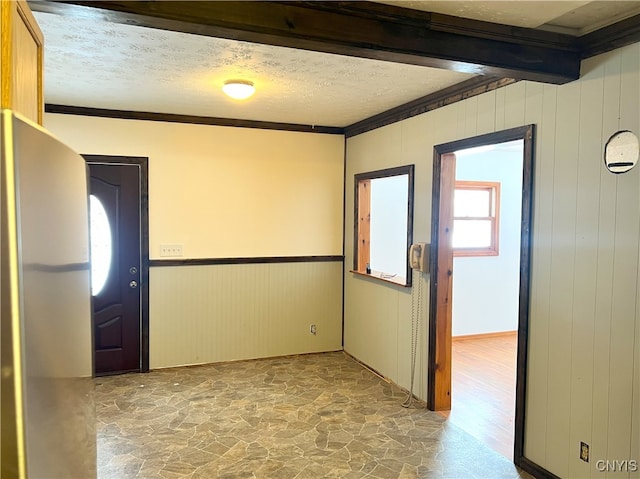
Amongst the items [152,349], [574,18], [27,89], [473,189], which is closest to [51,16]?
[27,89]

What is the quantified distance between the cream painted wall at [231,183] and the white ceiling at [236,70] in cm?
26

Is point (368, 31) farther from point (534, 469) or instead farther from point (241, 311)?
point (241, 311)

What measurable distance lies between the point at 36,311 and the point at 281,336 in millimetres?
4523

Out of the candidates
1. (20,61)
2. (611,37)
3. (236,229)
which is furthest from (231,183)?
(20,61)

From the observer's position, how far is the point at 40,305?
86 centimetres

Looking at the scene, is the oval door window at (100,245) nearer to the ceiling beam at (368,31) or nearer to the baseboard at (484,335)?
the ceiling beam at (368,31)

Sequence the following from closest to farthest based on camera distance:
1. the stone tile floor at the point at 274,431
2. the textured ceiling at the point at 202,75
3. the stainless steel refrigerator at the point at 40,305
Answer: the stainless steel refrigerator at the point at 40,305
the textured ceiling at the point at 202,75
the stone tile floor at the point at 274,431

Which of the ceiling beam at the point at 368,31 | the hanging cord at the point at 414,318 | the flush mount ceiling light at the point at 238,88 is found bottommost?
the hanging cord at the point at 414,318

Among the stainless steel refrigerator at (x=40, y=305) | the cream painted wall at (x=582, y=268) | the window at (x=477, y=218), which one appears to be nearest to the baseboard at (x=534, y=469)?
the cream painted wall at (x=582, y=268)

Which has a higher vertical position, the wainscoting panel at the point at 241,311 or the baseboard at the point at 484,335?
the wainscoting panel at the point at 241,311

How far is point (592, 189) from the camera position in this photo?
2521 mm

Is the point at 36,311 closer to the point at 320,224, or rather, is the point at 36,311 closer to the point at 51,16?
the point at 51,16

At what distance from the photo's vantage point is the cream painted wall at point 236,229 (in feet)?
15.5

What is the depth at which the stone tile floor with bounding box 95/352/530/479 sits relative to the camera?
2928mm
